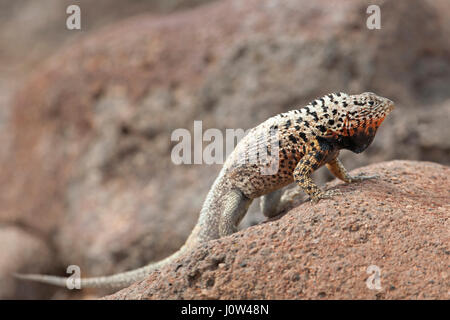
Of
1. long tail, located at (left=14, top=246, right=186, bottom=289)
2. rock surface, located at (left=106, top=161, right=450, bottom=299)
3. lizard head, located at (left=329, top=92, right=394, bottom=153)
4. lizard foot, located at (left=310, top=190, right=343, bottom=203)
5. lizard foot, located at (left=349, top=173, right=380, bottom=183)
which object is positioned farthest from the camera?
long tail, located at (left=14, top=246, right=186, bottom=289)

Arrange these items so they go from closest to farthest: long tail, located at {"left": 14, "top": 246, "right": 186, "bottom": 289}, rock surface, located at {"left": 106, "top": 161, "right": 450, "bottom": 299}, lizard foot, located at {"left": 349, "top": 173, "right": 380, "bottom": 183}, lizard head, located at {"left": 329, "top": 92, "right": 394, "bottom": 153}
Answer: rock surface, located at {"left": 106, "top": 161, "right": 450, "bottom": 299} → lizard head, located at {"left": 329, "top": 92, "right": 394, "bottom": 153} → lizard foot, located at {"left": 349, "top": 173, "right": 380, "bottom": 183} → long tail, located at {"left": 14, "top": 246, "right": 186, "bottom": 289}

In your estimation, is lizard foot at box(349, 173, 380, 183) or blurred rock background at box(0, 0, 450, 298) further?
blurred rock background at box(0, 0, 450, 298)

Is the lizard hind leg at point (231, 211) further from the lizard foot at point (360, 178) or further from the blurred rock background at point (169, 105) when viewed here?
the blurred rock background at point (169, 105)

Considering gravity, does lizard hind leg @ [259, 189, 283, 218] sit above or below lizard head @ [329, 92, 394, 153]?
below

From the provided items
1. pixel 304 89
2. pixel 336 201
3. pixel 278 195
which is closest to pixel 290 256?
pixel 336 201

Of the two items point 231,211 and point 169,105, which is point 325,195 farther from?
point 169,105

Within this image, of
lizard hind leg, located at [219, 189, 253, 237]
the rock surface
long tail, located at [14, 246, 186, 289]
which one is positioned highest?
lizard hind leg, located at [219, 189, 253, 237]

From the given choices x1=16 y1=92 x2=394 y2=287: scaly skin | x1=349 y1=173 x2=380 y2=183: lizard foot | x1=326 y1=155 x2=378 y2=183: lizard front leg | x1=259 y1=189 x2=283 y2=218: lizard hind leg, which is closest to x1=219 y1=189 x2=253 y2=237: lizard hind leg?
x1=16 y1=92 x2=394 y2=287: scaly skin

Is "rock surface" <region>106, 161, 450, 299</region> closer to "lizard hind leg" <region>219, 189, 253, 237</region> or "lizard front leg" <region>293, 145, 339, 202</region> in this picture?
"lizard front leg" <region>293, 145, 339, 202</region>
